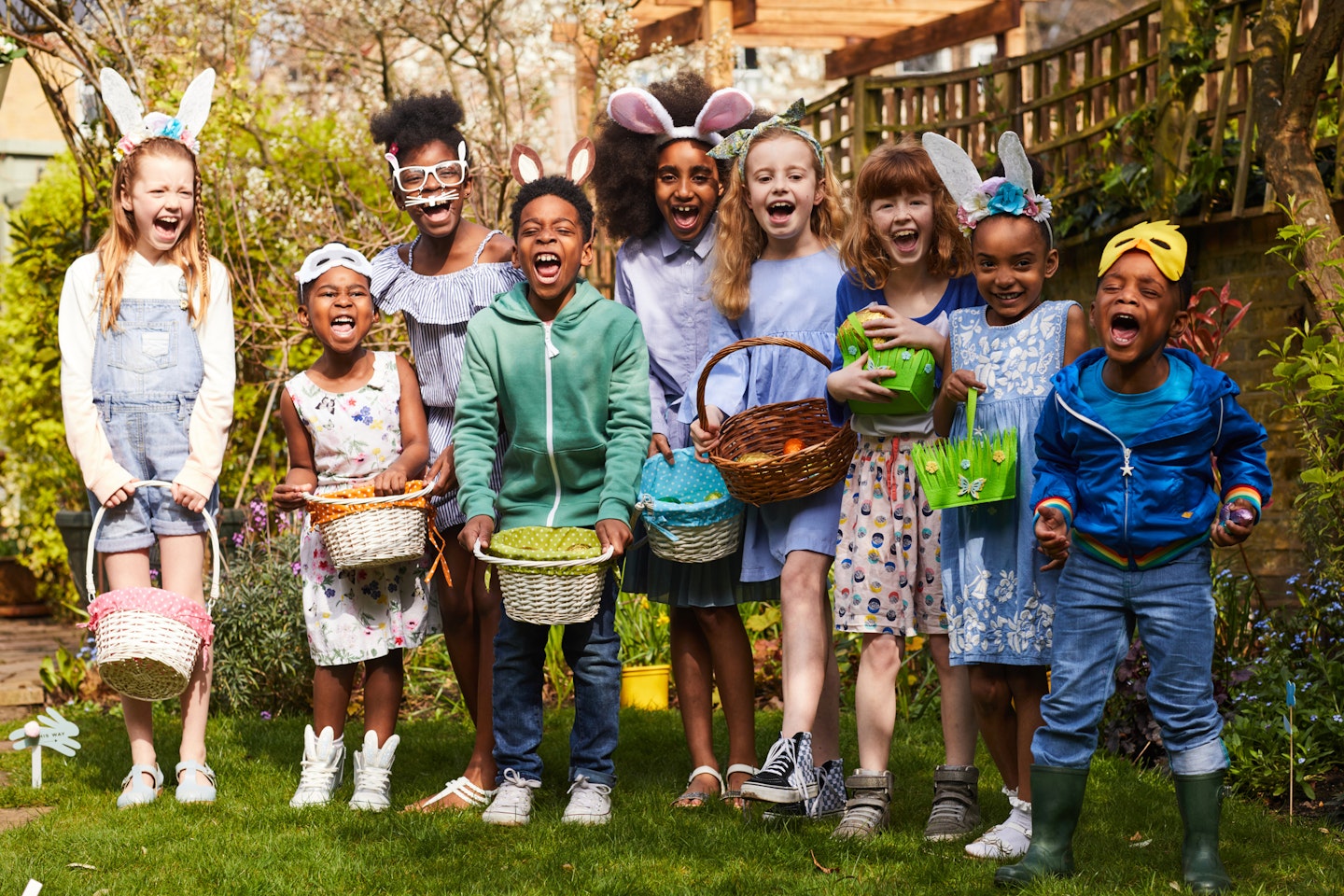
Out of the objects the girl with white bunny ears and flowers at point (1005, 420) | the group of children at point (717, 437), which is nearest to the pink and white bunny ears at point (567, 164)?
the group of children at point (717, 437)

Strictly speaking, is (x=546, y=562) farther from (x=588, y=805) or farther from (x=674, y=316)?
(x=674, y=316)

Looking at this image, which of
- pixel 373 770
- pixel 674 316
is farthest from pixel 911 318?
pixel 373 770

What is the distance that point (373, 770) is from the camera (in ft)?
14.1

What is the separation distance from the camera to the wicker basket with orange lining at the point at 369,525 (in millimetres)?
4051

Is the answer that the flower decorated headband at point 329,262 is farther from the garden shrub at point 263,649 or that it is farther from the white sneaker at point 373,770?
the garden shrub at point 263,649

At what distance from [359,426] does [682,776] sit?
163cm

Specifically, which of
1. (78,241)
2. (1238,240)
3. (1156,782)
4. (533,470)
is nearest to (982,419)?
(533,470)

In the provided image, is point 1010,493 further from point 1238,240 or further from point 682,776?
point 1238,240

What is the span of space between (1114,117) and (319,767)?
5750 millimetres

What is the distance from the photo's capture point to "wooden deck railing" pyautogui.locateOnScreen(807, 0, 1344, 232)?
671 centimetres

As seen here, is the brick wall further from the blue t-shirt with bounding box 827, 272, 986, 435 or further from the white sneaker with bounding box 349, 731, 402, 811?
the white sneaker with bounding box 349, 731, 402, 811

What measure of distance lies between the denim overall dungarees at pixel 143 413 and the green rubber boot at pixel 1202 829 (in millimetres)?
3061

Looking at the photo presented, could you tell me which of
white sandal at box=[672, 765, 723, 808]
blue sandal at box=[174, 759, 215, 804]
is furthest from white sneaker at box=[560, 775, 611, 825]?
blue sandal at box=[174, 759, 215, 804]

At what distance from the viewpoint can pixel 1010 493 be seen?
3539 mm
